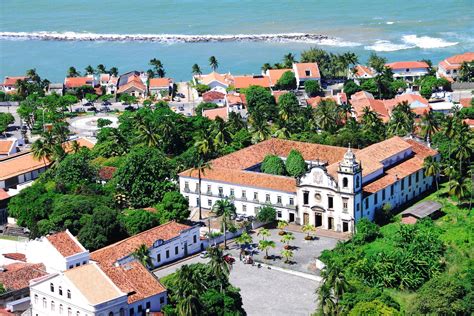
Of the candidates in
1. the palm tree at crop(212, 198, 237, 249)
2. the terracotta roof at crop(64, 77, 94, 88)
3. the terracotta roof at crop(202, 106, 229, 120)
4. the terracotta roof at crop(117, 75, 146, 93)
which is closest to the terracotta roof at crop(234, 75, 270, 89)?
the terracotta roof at crop(117, 75, 146, 93)

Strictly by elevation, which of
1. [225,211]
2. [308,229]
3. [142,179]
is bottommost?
[308,229]

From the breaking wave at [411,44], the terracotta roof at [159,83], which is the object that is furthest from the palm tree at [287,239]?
the breaking wave at [411,44]

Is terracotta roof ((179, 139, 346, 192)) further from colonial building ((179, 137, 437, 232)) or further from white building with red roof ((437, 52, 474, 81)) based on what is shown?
white building with red roof ((437, 52, 474, 81))

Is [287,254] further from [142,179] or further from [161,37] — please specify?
[161,37]

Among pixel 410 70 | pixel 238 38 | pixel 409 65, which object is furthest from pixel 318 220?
pixel 238 38

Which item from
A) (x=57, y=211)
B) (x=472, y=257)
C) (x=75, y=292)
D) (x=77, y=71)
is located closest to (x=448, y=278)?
(x=472, y=257)

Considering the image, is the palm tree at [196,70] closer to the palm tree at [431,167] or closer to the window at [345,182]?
the palm tree at [431,167]

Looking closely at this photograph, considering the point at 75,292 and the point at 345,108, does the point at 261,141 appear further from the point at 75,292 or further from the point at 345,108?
the point at 75,292

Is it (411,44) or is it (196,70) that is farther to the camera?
(411,44)
